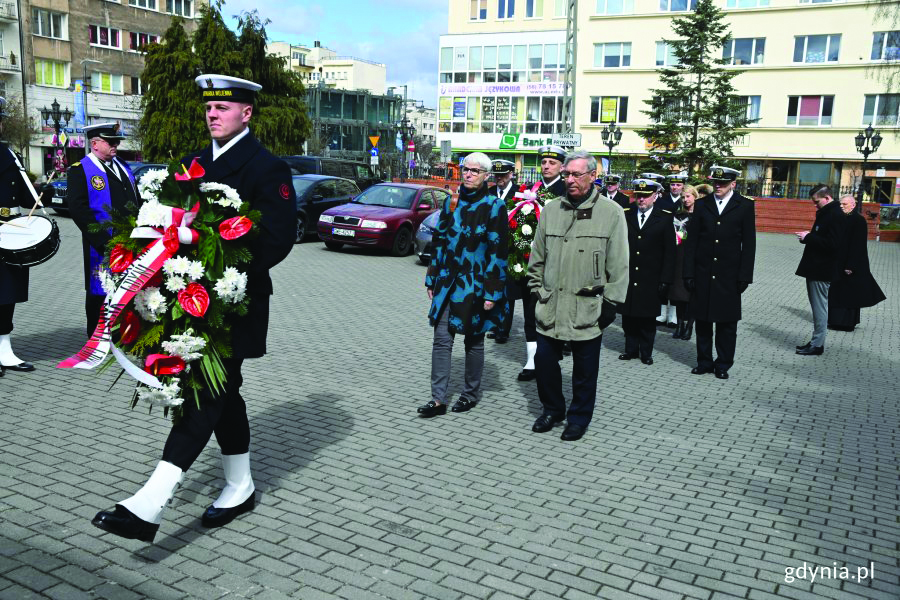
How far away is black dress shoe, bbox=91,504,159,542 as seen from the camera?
3555mm

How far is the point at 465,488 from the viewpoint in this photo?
16.0ft

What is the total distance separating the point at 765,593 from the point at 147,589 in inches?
109

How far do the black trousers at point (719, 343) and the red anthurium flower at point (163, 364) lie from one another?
19.8 ft

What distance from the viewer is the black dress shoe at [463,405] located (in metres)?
6.59

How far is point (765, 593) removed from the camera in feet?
12.2

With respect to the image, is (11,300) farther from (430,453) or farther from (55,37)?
(55,37)

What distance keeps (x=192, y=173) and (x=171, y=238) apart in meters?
0.32

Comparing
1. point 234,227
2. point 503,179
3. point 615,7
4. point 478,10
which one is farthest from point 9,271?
point 478,10

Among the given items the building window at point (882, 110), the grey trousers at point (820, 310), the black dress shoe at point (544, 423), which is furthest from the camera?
the building window at point (882, 110)

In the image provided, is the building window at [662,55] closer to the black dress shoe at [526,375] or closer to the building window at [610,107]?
the building window at [610,107]

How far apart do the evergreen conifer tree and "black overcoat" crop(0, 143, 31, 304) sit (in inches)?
1536

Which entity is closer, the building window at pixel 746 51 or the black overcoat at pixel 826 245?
the black overcoat at pixel 826 245

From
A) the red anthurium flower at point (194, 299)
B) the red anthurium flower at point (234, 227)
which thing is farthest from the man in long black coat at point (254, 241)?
the red anthurium flower at point (194, 299)

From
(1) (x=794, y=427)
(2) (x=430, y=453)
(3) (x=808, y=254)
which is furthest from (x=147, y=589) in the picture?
(3) (x=808, y=254)
